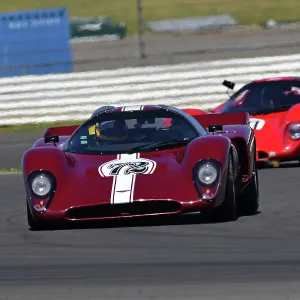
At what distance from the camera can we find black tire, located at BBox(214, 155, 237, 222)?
757 cm

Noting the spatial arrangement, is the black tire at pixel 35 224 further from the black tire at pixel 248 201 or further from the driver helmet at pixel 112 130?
the black tire at pixel 248 201

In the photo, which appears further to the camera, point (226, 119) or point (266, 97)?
point (266, 97)

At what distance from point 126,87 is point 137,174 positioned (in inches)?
413

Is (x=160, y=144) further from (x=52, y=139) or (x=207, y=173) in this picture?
(x=52, y=139)

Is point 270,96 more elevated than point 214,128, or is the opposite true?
point 214,128

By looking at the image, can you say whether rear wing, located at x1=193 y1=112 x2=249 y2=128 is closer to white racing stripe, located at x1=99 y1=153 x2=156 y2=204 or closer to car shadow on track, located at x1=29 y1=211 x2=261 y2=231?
car shadow on track, located at x1=29 y1=211 x2=261 y2=231

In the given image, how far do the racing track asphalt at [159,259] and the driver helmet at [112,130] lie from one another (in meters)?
0.80

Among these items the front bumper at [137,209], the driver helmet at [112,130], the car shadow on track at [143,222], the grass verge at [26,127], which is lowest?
the grass verge at [26,127]

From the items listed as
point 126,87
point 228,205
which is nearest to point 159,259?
point 228,205

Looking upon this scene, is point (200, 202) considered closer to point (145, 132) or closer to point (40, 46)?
point (145, 132)

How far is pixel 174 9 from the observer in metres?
26.1

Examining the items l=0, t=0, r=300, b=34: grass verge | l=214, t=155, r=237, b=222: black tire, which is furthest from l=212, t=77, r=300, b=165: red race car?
l=0, t=0, r=300, b=34: grass verge

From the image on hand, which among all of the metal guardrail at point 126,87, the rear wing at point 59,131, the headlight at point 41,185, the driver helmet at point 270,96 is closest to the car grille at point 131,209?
the headlight at point 41,185

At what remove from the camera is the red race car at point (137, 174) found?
24.0 feet
